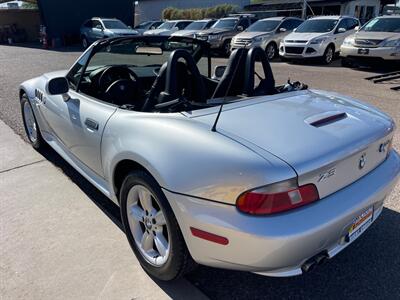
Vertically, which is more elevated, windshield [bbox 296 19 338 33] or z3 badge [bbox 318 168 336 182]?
windshield [bbox 296 19 338 33]

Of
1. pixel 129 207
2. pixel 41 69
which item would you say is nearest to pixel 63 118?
pixel 129 207

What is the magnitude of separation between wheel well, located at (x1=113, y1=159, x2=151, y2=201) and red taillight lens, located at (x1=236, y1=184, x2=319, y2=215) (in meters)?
0.76

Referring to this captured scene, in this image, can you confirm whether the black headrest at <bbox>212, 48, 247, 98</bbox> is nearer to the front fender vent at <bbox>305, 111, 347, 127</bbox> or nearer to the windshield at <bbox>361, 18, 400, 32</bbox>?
the front fender vent at <bbox>305, 111, 347, 127</bbox>

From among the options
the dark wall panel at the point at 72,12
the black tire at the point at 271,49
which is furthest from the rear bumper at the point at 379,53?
the dark wall panel at the point at 72,12

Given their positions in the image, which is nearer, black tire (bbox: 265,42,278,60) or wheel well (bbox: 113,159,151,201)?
wheel well (bbox: 113,159,151,201)

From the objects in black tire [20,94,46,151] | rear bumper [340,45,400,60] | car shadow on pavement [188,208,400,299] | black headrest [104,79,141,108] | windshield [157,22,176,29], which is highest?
windshield [157,22,176,29]

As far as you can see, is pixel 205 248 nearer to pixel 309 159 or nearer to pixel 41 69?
pixel 309 159

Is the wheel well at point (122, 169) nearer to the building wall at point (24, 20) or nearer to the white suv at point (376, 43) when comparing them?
the white suv at point (376, 43)

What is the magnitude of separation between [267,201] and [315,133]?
1.93 feet

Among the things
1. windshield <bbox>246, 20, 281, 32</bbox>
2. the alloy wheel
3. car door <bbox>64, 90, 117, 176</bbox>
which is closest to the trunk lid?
the alloy wheel

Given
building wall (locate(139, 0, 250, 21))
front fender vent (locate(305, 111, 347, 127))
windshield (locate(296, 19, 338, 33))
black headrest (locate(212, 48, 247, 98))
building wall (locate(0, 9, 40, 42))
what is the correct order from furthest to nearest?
1. building wall (locate(139, 0, 250, 21))
2. building wall (locate(0, 9, 40, 42))
3. windshield (locate(296, 19, 338, 33))
4. black headrest (locate(212, 48, 247, 98))
5. front fender vent (locate(305, 111, 347, 127))

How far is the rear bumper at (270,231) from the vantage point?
1831mm

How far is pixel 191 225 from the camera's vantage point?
202 centimetres

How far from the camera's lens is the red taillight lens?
6.07 ft
